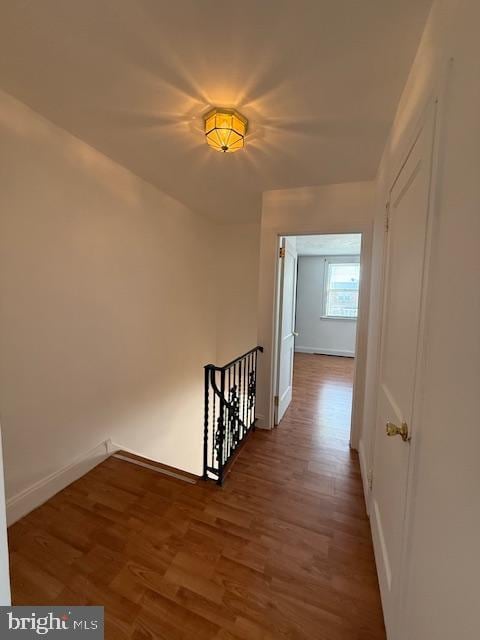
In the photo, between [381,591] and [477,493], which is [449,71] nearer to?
[477,493]

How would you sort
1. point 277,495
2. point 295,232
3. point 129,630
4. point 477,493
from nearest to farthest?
point 477,493 → point 129,630 → point 277,495 → point 295,232

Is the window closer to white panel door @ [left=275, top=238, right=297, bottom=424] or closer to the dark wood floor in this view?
white panel door @ [left=275, top=238, right=297, bottom=424]

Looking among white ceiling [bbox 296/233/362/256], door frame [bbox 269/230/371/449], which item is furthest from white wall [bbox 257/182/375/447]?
white ceiling [bbox 296/233/362/256]

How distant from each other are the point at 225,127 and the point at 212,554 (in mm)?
2428

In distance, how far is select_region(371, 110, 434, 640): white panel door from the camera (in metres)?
0.95

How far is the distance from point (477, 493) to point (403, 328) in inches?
28.3

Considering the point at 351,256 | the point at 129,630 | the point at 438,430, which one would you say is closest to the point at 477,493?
the point at 438,430

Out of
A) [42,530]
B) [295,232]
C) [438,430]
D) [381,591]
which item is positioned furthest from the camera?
[295,232]

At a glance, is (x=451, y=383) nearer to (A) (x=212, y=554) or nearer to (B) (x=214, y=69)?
(A) (x=212, y=554)

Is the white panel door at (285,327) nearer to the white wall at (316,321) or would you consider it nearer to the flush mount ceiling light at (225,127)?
the flush mount ceiling light at (225,127)

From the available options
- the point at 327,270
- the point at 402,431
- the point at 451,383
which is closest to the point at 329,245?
the point at 327,270

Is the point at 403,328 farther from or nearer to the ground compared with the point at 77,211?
nearer to the ground

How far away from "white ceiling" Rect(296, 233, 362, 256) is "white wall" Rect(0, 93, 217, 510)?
254cm

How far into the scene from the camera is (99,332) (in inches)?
87.5
